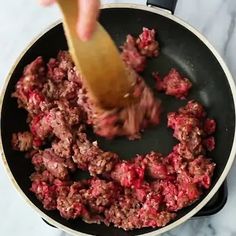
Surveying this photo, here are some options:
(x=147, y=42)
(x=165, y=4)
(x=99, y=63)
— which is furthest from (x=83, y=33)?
(x=147, y=42)

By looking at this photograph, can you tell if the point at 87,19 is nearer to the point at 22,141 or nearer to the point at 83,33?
the point at 83,33

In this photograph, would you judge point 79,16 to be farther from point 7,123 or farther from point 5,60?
point 5,60

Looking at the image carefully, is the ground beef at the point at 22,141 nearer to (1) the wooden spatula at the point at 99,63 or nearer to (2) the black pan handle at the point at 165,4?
(1) the wooden spatula at the point at 99,63

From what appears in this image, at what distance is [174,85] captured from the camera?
167 centimetres

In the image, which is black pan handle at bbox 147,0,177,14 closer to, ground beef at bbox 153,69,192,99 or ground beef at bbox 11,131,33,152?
ground beef at bbox 153,69,192,99

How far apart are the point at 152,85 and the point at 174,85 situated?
73mm

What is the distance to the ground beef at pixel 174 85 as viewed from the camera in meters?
1.67

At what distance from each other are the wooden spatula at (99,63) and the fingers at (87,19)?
0.15 feet

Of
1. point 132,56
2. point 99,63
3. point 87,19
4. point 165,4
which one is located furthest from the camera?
point 132,56

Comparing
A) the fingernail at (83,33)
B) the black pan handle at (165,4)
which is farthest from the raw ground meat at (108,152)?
the fingernail at (83,33)

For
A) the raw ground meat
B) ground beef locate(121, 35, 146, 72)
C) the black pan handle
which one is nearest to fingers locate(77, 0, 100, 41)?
Result: the raw ground meat

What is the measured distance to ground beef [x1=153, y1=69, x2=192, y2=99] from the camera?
1.67 meters

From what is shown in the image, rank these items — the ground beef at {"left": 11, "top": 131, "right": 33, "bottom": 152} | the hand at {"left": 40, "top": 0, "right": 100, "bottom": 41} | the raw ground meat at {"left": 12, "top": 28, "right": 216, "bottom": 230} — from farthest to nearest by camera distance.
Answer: the ground beef at {"left": 11, "top": 131, "right": 33, "bottom": 152} → the raw ground meat at {"left": 12, "top": 28, "right": 216, "bottom": 230} → the hand at {"left": 40, "top": 0, "right": 100, "bottom": 41}

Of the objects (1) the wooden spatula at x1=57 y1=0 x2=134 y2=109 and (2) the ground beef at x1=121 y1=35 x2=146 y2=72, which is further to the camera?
(2) the ground beef at x1=121 y1=35 x2=146 y2=72
